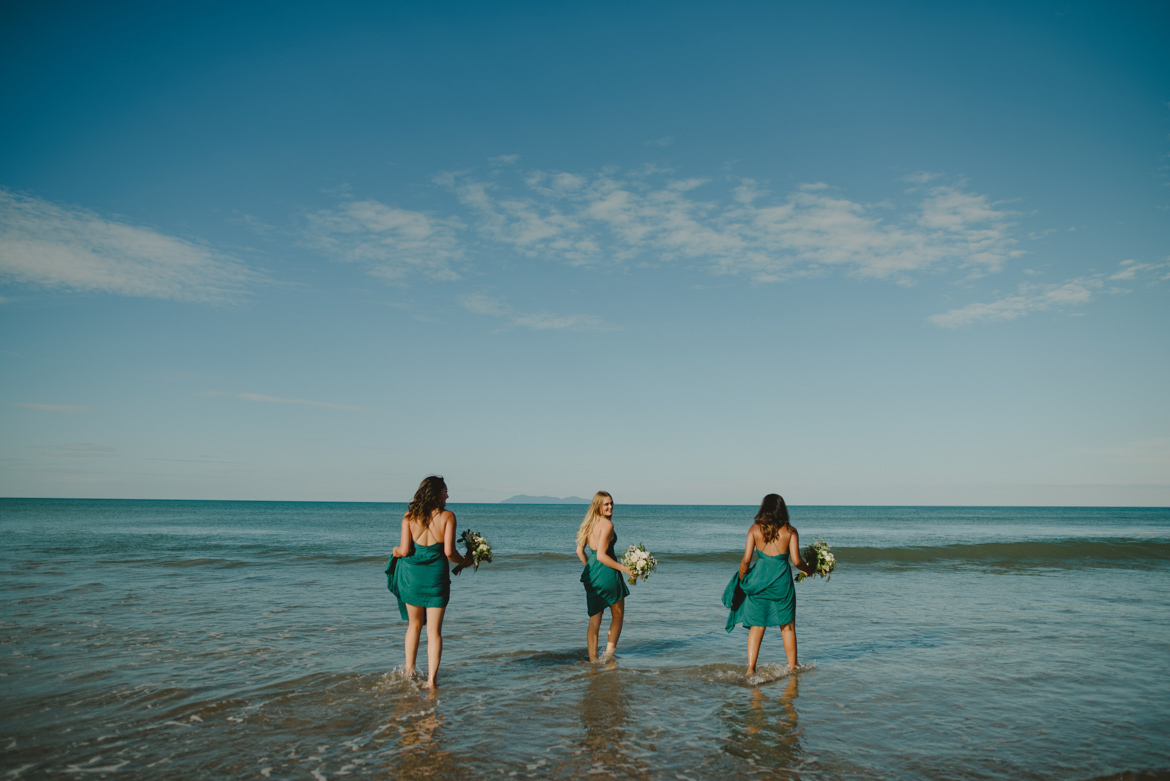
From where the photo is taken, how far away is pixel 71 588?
13.4 meters

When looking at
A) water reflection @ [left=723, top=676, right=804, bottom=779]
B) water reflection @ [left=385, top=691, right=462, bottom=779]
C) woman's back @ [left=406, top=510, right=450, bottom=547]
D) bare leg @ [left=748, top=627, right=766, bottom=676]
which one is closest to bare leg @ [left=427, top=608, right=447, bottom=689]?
water reflection @ [left=385, top=691, right=462, bottom=779]

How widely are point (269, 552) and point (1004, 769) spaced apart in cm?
2631

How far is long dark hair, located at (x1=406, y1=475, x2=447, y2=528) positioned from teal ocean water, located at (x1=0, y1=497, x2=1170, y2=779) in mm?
1867

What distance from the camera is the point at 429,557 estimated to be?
652cm

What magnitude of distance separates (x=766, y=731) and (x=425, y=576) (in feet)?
11.9

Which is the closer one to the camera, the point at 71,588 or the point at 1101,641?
the point at 1101,641

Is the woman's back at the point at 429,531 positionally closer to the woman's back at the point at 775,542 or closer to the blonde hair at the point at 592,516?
the blonde hair at the point at 592,516

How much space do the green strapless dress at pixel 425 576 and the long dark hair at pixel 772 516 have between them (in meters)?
3.55

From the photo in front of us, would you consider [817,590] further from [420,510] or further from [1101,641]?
[420,510]

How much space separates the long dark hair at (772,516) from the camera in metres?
7.06

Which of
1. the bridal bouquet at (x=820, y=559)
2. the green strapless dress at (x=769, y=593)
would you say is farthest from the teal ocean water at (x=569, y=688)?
the bridal bouquet at (x=820, y=559)

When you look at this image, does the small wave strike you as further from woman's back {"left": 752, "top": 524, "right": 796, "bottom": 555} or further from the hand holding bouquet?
woman's back {"left": 752, "top": 524, "right": 796, "bottom": 555}

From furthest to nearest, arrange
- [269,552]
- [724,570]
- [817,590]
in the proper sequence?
[269,552] < [724,570] < [817,590]

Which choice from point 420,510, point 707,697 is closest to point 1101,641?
point 707,697
